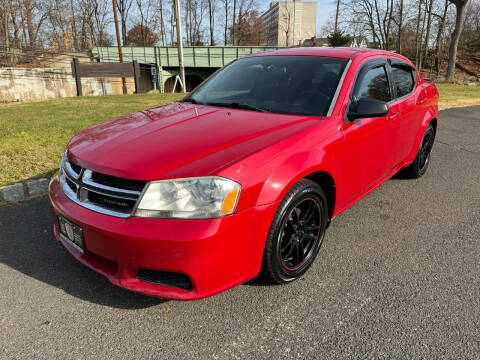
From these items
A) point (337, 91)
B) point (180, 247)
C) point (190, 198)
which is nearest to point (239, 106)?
point (337, 91)

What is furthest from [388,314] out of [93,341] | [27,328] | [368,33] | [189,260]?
[368,33]

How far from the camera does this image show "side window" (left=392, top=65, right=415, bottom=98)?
372 centimetres

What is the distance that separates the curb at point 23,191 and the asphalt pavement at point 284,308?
0.66 m

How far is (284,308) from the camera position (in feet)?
7.41

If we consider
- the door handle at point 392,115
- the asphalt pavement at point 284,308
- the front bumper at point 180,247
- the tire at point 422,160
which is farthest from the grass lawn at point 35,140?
the tire at point 422,160

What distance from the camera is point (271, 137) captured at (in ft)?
7.50

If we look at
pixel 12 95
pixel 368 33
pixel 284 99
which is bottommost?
pixel 12 95

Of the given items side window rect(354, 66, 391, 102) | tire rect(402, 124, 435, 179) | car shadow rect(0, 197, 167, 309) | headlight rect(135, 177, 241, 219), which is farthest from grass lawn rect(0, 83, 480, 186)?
tire rect(402, 124, 435, 179)

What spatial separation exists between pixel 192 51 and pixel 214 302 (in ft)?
120

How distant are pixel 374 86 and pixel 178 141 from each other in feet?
6.73

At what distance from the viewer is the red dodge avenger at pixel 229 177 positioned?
6.29ft

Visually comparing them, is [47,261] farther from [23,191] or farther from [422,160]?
[422,160]

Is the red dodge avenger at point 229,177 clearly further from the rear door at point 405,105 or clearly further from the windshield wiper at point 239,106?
the rear door at point 405,105

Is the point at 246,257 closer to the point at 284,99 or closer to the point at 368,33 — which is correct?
the point at 284,99
